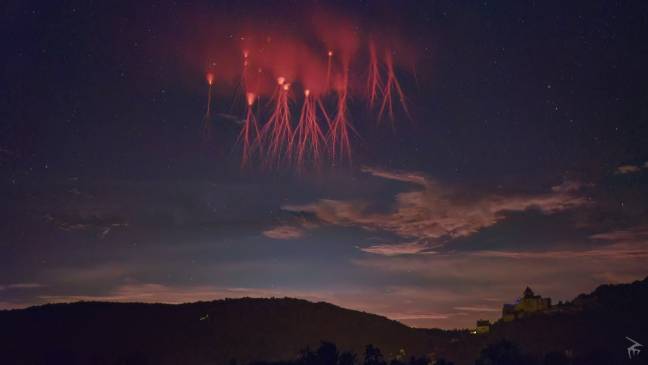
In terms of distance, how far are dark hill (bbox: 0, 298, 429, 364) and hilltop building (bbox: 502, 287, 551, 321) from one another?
24953mm

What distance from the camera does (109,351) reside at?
449 feet

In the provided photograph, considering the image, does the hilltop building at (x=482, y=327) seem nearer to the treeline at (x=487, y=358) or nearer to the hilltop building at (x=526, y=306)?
the hilltop building at (x=526, y=306)

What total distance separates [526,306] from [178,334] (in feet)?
314

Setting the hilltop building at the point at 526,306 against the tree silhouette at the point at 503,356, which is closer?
the tree silhouette at the point at 503,356

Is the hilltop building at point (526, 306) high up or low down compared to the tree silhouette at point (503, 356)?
up

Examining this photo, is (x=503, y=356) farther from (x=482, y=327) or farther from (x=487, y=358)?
(x=482, y=327)

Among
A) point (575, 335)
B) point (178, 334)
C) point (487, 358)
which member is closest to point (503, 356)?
point (487, 358)

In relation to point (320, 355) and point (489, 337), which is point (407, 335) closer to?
point (489, 337)

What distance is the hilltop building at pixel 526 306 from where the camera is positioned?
528 ft

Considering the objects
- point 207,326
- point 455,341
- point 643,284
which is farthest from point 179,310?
point 643,284

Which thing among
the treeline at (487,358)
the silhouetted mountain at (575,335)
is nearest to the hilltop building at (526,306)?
the silhouetted mountain at (575,335)

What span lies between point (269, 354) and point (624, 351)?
78.2 meters

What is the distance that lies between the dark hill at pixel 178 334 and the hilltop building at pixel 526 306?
81.9 ft

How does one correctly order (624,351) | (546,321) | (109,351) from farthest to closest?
(546,321) < (109,351) < (624,351)
